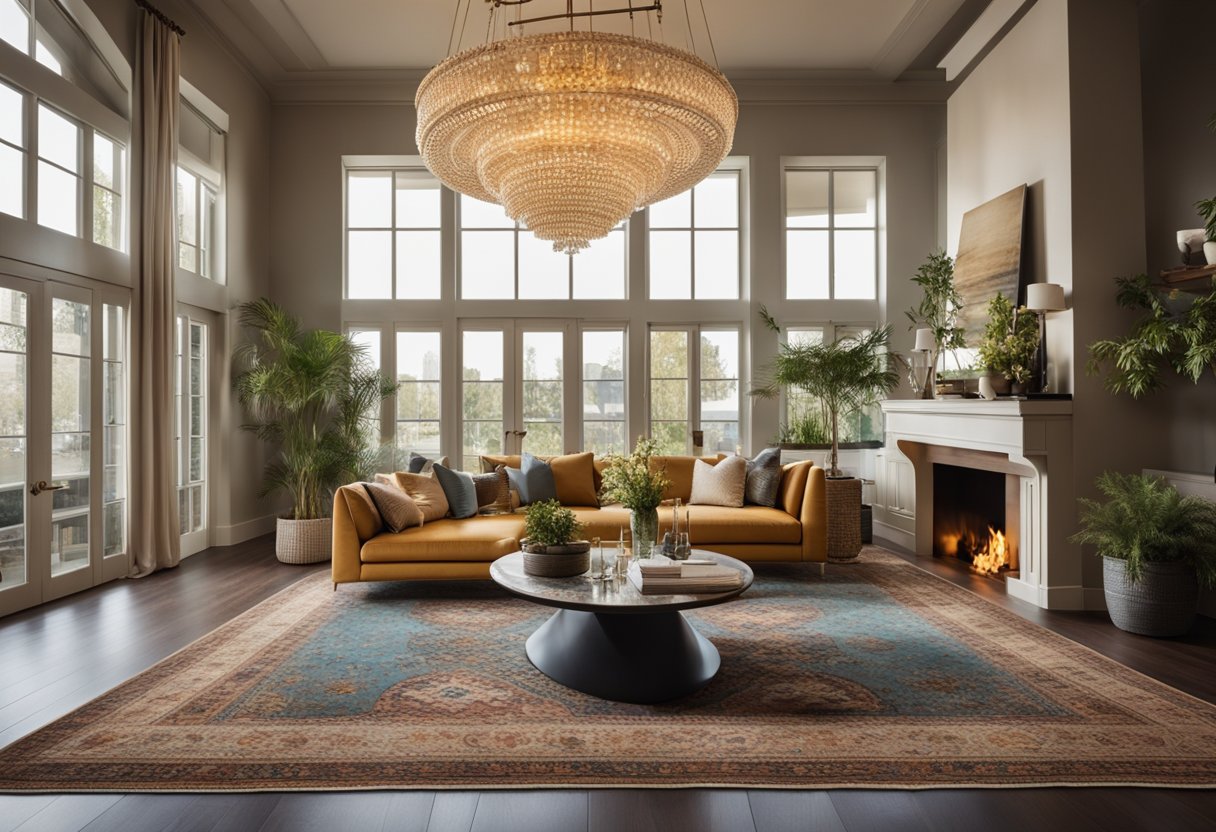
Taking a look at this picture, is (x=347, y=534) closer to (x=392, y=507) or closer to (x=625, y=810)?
(x=392, y=507)

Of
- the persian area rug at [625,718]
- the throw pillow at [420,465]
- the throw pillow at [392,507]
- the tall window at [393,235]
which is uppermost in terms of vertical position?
the tall window at [393,235]

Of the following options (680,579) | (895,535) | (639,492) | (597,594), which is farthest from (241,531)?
(895,535)

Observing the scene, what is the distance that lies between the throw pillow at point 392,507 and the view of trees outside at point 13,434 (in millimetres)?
1952

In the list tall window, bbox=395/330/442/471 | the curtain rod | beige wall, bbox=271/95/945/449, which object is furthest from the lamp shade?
the curtain rod

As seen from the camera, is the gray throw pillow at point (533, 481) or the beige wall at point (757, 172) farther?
the beige wall at point (757, 172)

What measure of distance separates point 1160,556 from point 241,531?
6.94 metres

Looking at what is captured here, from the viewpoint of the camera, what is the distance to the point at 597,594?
9.70 feet

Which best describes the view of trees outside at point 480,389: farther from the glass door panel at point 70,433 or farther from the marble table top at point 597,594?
the marble table top at point 597,594

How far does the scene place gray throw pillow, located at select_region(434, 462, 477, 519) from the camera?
5.01 metres

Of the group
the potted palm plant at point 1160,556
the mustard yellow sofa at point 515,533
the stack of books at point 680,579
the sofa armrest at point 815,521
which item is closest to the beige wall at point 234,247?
the mustard yellow sofa at point 515,533

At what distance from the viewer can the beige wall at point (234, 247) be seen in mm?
5930

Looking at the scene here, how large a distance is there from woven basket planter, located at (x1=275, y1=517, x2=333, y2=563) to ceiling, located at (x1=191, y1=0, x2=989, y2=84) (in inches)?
170

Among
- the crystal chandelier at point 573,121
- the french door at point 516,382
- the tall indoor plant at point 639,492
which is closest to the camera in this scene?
the crystal chandelier at point 573,121

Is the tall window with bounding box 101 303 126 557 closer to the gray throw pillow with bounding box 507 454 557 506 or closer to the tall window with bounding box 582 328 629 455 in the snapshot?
the gray throw pillow with bounding box 507 454 557 506
